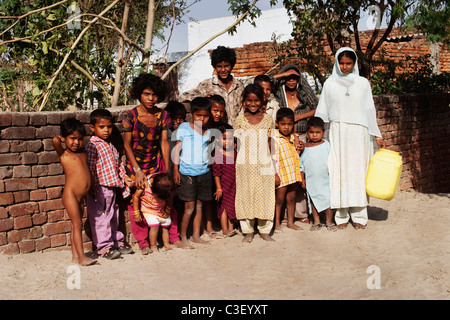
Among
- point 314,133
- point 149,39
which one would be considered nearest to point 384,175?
point 314,133

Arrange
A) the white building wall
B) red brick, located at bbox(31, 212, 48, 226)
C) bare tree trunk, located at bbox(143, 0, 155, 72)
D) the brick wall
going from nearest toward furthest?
the brick wall → red brick, located at bbox(31, 212, 48, 226) → bare tree trunk, located at bbox(143, 0, 155, 72) → the white building wall

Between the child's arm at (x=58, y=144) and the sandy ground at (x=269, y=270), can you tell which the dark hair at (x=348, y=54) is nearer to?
the sandy ground at (x=269, y=270)

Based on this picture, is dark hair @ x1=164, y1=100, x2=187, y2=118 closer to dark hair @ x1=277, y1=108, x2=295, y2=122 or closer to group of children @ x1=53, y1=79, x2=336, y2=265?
group of children @ x1=53, y1=79, x2=336, y2=265

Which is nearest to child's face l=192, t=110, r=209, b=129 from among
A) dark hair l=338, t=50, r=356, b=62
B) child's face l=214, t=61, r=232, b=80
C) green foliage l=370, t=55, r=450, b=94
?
child's face l=214, t=61, r=232, b=80

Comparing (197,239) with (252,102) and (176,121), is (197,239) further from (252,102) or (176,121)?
(252,102)

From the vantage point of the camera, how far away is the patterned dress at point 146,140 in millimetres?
4656

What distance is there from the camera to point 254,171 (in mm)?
5043

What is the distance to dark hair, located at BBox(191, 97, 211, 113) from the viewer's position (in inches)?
188

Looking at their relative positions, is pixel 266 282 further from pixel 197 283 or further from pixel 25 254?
pixel 25 254

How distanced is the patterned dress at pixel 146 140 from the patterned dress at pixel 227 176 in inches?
22.3

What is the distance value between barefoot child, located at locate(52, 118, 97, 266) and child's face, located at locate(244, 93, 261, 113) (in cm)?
164

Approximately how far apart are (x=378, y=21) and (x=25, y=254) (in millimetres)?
6393

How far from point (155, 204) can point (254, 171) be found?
3.40ft

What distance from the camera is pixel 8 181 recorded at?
427 cm
